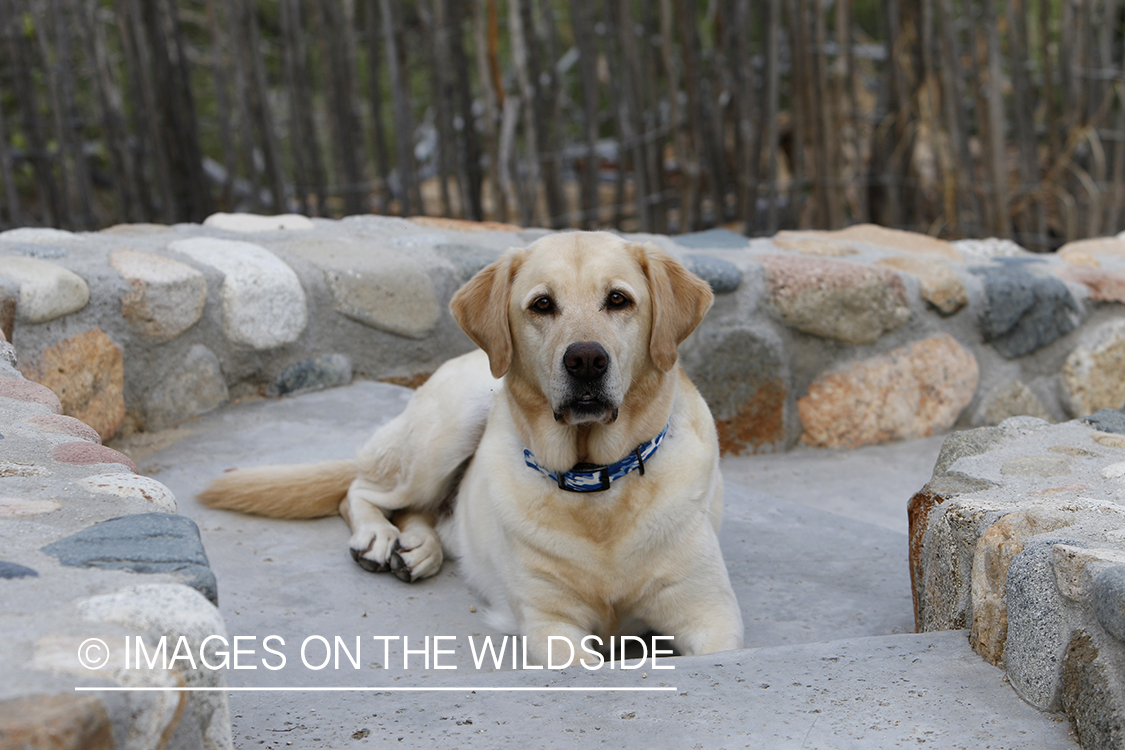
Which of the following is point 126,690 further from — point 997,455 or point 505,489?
point 997,455

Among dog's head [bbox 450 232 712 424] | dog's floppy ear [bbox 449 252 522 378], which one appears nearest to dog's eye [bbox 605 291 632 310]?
dog's head [bbox 450 232 712 424]

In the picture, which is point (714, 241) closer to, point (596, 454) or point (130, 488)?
point (596, 454)

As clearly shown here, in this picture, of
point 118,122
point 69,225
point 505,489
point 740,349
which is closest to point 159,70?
point 118,122

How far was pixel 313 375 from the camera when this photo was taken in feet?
11.3

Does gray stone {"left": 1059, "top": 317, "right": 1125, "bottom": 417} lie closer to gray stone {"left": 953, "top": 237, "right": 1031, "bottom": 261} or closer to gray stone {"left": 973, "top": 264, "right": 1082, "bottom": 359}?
gray stone {"left": 973, "top": 264, "right": 1082, "bottom": 359}

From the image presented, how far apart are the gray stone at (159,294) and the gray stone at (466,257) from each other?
2.99 ft

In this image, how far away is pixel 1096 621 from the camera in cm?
139

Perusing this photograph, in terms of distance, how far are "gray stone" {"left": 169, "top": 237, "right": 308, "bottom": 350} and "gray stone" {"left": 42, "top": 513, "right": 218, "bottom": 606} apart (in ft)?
6.30

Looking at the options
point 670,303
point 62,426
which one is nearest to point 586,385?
point 670,303

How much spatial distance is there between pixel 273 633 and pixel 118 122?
4.86 m

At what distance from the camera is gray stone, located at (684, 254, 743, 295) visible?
142 inches

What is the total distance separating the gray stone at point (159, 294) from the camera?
2988mm

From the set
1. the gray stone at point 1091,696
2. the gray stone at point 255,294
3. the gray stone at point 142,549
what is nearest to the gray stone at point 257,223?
the gray stone at point 255,294

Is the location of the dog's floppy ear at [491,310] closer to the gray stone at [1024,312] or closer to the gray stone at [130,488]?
the gray stone at [130,488]
